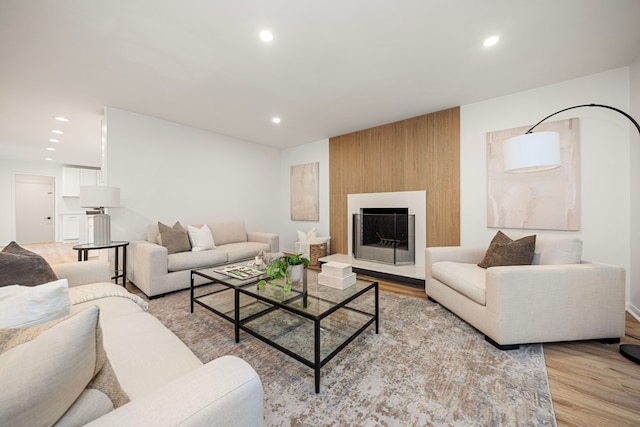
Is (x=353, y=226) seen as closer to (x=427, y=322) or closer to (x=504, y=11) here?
(x=427, y=322)

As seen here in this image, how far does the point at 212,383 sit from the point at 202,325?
1756 mm

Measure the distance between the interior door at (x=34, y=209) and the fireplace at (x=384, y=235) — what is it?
8.71 m

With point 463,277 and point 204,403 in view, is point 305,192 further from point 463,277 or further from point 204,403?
point 204,403

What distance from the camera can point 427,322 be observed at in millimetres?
2215

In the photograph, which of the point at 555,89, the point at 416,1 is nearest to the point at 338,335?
the point at 416,1

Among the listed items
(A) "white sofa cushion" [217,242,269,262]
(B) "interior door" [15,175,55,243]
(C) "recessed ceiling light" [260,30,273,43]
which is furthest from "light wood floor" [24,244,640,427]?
(B) "interior door" [15,175,55,243]

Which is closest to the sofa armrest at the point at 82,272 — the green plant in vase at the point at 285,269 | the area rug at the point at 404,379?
the area rug at the point at 404,379

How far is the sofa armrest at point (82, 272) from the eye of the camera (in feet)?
6.00

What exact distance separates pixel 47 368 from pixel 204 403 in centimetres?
33

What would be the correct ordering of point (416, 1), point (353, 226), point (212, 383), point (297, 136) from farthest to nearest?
point (297, 136), point (353, 226), point (416, 1), point (212, 383)

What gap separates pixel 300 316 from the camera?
80.7 inches

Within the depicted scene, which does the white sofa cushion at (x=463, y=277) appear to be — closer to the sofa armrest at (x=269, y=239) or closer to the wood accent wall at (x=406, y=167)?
the wood accent wall at (x=406, y=167)

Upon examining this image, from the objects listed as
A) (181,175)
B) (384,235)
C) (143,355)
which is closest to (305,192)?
(384,235)

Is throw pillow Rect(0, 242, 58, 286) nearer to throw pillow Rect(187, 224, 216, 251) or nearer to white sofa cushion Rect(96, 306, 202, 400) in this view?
white sofa cushion Rect(96, 306, 202, 400)
